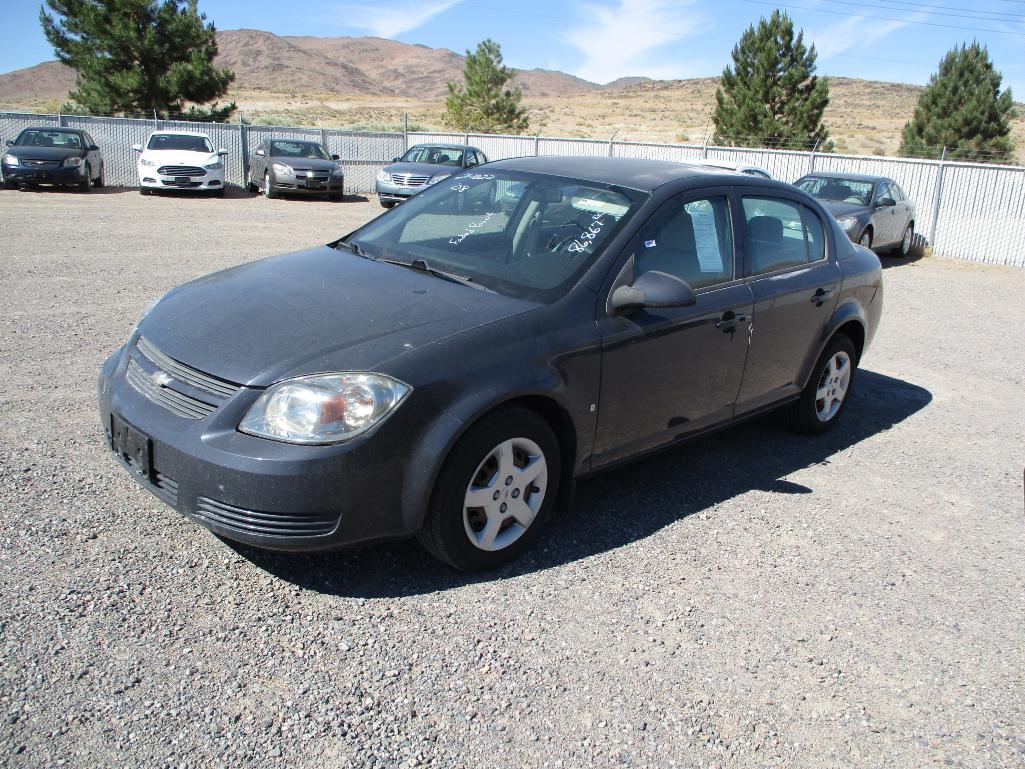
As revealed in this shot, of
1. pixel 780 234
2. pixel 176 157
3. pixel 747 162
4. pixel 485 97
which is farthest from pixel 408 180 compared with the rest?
pixel 485 97

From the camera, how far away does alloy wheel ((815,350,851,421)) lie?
557 centimetres

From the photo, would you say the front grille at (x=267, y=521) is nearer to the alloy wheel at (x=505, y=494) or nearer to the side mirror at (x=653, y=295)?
the alloy wheel at (x=505, y=494)

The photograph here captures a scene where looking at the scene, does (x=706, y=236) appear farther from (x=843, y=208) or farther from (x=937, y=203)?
(x=937, y=203)

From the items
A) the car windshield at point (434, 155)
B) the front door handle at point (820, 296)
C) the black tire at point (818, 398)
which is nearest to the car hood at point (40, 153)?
the car windshield at point (434, 155)

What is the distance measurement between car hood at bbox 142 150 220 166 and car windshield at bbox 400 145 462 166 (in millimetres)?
4717

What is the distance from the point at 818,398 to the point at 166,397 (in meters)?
3.99

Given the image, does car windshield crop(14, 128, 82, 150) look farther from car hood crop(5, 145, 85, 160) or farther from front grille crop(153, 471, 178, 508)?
front grille crop(153, 471, 178, 508)

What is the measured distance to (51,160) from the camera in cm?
1881

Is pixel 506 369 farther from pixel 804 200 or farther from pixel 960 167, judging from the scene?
pixel 960 167

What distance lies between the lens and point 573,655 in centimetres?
315

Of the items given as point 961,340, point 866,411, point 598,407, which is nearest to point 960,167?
point 961,340

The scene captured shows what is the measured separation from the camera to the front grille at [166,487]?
3242 millimetres

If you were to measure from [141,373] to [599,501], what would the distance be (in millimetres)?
2292

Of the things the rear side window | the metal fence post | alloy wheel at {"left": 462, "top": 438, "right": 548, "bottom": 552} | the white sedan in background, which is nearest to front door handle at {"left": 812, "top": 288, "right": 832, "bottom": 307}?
the rear side window
